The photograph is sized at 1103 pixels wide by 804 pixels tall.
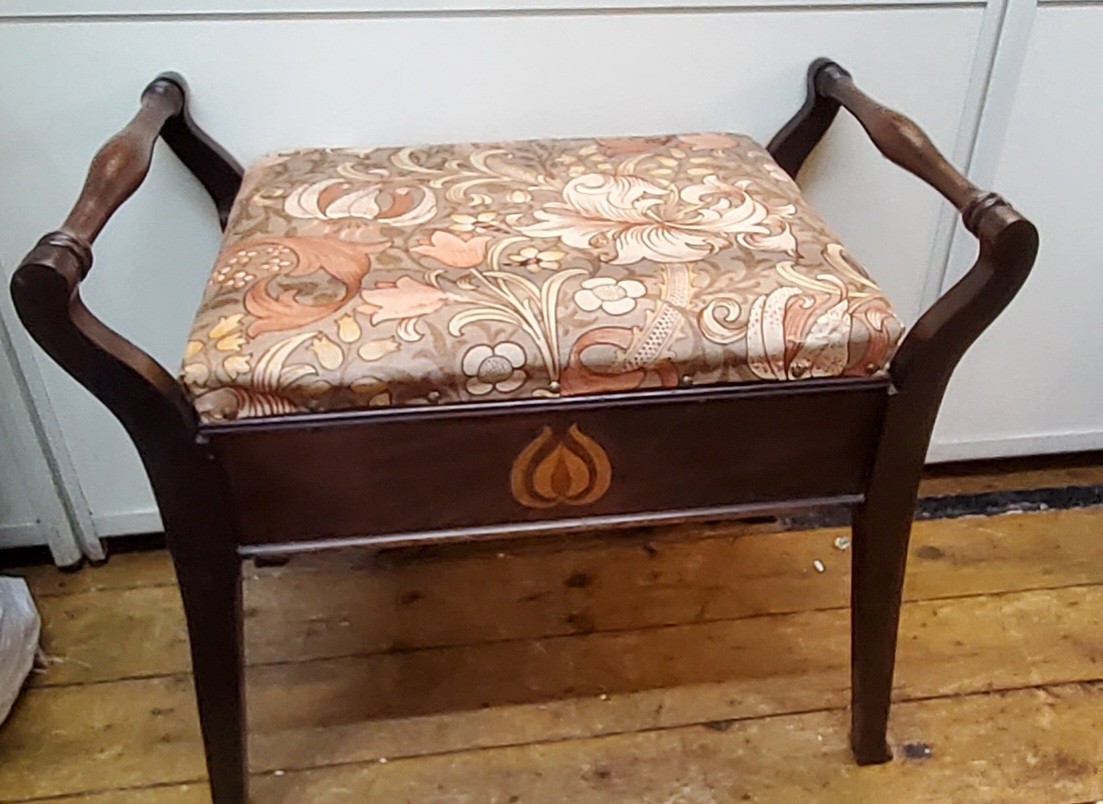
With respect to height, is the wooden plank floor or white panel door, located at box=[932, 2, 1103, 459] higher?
white panel door, located at box=[932, 2, 1103, 459]

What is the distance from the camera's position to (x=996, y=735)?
1051 millimetres

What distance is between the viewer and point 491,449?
0.79 m

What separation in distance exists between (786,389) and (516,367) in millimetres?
198

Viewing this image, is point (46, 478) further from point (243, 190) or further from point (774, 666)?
point (774, 666)

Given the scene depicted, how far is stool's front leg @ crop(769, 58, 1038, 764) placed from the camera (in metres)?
0.75

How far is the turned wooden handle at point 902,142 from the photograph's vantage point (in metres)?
0.80

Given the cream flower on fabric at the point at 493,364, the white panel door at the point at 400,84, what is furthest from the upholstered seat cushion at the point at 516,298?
the white panel door at the point at 400,84

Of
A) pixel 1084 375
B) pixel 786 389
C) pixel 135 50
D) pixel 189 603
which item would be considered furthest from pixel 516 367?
pixel 1084 375

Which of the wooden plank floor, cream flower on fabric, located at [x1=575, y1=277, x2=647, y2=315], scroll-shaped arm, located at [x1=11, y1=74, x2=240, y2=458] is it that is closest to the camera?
scroll-shaped arm, located at [x1=11, y1=74, x2=240, y2=458]

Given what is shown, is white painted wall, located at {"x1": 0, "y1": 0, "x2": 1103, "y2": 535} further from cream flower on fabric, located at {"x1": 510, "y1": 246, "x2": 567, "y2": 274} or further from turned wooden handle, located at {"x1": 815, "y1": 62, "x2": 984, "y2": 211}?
cream flower on fabric, located at {"x1": 510, "y1": 246, "x2": 567, "y2": 274}

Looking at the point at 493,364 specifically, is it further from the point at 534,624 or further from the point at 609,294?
the point at 534,624

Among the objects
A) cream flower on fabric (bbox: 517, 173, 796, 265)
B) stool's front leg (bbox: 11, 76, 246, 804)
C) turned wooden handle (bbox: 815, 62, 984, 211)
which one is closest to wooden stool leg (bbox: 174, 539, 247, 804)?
stool's front leg (bbox: 11, 76, 246, 804)

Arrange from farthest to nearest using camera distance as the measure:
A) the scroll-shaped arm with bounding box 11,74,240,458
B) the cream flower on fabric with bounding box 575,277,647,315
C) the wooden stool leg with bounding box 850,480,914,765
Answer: the wooden stool leg with bounding box 850,480,914,765, the cream flower on fabric with bounding box 575,277,647,315, the scroll-shaped arm with bounding box 11,74,240,458

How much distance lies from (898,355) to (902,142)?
0.60 ft
